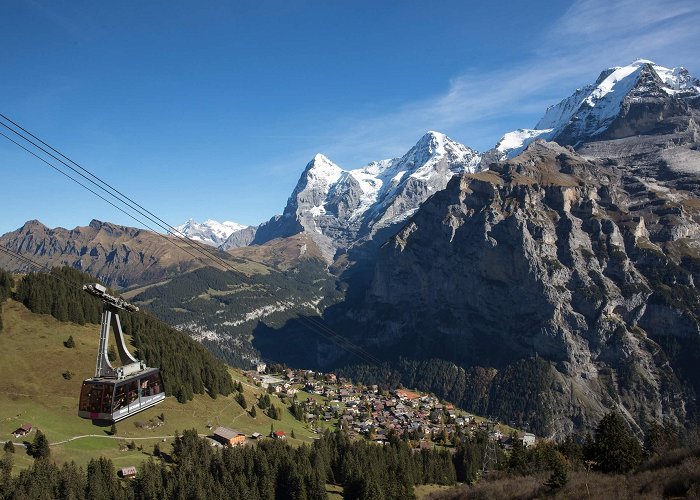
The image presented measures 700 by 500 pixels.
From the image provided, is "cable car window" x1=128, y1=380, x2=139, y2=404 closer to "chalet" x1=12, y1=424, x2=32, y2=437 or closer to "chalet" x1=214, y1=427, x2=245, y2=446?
"chalet" x1=12, y1=424, x2=32, y2=437

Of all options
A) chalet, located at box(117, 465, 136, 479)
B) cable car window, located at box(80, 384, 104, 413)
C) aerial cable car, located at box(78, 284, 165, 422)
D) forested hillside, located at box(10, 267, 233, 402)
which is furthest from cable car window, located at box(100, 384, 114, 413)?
forested hillside, located at box(10, 267, 233, 402)

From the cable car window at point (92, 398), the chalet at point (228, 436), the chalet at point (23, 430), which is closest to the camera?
the cable car window at point (92, 398)

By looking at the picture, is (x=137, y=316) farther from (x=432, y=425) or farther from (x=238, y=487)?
(x=432, y=425)

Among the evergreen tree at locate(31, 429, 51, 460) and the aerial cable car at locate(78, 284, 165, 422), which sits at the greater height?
the aerial cable car at locate(78, 284, 165, 422)

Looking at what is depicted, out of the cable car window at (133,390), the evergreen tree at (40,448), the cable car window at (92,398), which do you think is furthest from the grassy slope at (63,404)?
the cable car window at (133,390)

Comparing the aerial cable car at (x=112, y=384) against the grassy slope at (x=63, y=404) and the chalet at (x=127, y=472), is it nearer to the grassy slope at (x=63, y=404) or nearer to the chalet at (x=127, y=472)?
the chalet at (x=127, y=472)
